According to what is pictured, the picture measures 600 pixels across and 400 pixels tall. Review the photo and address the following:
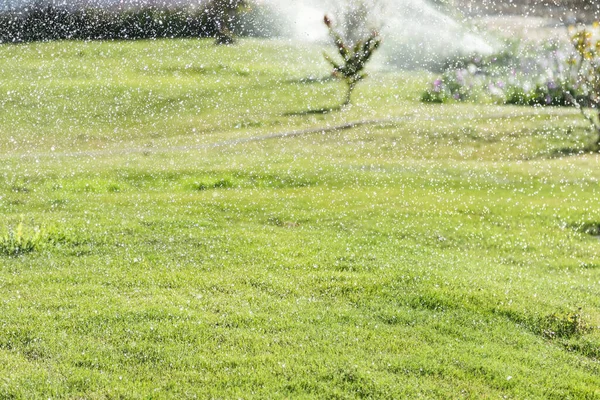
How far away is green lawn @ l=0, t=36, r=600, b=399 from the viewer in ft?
26.5

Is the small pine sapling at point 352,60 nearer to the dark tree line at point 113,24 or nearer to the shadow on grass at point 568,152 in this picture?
the shadow on grass at point 568,152

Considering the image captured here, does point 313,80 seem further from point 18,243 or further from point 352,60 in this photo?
point 18,243

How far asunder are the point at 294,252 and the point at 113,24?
3535 centimetres

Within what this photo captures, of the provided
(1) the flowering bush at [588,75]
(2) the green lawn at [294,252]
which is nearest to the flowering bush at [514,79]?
(1) the flowering bush at [588,75]

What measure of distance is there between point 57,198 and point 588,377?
45.1 feet

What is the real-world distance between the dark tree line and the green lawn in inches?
483

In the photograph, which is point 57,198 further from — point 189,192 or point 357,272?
point 357,272

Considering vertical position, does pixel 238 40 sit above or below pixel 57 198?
above

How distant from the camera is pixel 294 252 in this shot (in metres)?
12.7

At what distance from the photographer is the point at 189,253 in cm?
1245

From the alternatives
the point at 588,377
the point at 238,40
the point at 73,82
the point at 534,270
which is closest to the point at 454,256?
the point at 534,270

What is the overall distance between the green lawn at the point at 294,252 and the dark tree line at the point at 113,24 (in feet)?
40.3

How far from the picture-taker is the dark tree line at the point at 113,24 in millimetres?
41969

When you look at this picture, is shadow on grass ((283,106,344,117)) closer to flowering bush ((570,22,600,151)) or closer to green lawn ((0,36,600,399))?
green lawn ((0,36,600,399))
